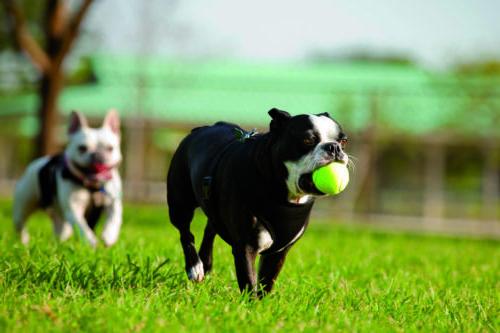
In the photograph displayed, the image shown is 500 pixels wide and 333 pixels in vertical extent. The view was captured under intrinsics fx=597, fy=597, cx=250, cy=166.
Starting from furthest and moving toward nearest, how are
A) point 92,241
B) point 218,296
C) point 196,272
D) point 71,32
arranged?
point 71,32 < point 92,241 < point 196,272 < point 218,296

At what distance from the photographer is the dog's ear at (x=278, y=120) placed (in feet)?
11.2

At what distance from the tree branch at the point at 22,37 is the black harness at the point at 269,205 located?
10099 millimetres

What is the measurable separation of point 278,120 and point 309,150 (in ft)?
0.93

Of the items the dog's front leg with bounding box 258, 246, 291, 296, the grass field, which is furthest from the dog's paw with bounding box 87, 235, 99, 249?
the dog's front leg with bounding box 258, 246, 291, 296

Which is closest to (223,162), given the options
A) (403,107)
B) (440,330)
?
(440,330)

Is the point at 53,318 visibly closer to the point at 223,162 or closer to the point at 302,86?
the point at 223,162

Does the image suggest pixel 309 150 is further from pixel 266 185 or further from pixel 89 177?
pixel 89 177

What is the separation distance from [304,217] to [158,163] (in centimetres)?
1491

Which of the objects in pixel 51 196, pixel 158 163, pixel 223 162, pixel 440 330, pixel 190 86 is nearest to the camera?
pixel 440 330

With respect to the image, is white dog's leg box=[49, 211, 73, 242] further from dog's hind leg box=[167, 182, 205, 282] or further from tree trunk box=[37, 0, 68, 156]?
tree trunk box=[37, 0, 68, 156]

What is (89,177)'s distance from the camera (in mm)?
6105

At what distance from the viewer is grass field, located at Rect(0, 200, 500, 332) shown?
3094mm

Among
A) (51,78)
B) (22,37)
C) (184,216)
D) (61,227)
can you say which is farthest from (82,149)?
(51,78)

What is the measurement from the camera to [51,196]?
21.4 feet
